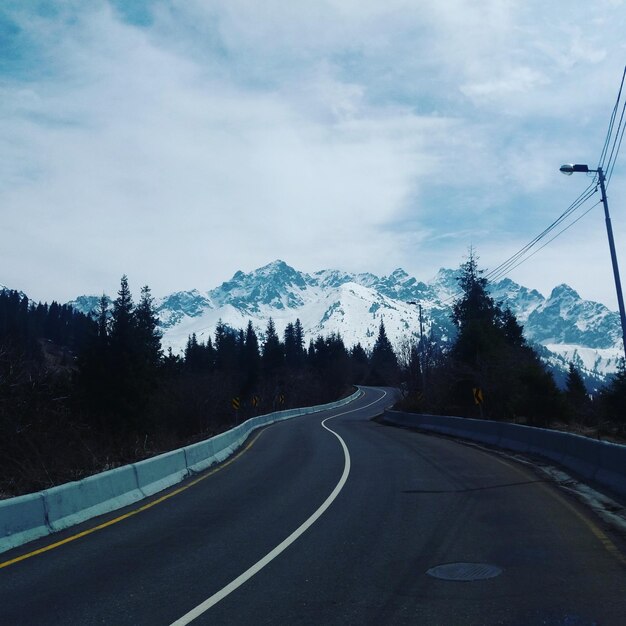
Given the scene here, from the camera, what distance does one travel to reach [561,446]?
17.2 metres

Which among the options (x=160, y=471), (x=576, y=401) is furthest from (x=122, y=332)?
(x=160, y=471)

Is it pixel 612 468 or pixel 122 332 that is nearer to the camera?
pixel 612 468

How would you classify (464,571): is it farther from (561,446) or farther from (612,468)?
(561,446)

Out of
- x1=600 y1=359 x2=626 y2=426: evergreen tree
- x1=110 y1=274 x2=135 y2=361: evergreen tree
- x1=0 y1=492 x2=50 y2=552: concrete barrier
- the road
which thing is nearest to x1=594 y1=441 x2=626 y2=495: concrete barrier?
the road

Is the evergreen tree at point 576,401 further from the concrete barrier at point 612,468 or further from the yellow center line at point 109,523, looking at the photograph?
the yellow center line at point 109,523

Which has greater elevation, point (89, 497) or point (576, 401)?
point (576, 401)

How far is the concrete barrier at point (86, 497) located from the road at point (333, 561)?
0.79 feet

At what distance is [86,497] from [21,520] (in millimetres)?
1766

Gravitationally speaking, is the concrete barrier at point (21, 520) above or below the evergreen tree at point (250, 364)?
below

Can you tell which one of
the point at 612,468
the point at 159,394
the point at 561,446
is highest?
the point at 159,394

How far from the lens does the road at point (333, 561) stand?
6.39m

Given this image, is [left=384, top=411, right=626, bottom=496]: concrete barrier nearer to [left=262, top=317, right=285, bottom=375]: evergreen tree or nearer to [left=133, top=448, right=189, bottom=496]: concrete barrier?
[left=133, top=448, right=189, bottom=496]: concrete barrier

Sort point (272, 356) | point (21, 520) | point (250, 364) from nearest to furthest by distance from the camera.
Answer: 1. point (21, 520)
2. point (250, 364)
3. point (272, 356)

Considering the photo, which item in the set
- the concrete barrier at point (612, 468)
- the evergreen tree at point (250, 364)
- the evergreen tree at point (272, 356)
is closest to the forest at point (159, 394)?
the evergreen tree at point (250, 364)
